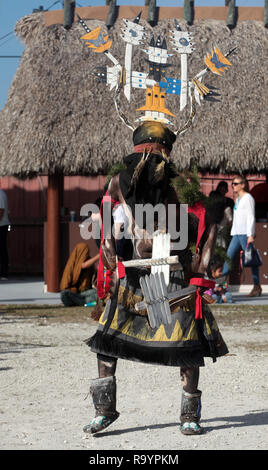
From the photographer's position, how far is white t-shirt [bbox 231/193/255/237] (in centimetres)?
1099

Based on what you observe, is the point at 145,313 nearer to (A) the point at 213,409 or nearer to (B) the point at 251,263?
(A) the point at 213,409

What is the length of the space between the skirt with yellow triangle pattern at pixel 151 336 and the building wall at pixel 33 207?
12.1 meters

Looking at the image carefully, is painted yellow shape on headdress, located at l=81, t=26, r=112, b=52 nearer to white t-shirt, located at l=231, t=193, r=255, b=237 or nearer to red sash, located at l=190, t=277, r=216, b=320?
red sash, located at l=190, t=277, r=216, b=320

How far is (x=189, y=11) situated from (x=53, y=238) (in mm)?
4192

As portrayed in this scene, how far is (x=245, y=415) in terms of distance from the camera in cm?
485

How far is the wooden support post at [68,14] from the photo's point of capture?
1306 cm

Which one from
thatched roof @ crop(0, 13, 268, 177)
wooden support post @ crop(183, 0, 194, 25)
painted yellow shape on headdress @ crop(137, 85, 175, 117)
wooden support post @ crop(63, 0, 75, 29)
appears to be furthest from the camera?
wooden support post @ crop(183, 0, 194, 25)

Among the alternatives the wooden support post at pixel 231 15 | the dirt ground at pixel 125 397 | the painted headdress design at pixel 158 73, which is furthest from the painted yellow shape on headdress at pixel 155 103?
the wooden support post at pixel 231 15

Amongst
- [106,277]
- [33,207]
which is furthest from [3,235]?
[106,277]

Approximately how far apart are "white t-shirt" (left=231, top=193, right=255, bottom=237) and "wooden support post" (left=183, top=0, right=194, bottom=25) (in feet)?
13.0

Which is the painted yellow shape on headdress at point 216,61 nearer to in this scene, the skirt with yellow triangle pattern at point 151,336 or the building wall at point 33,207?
the skirt with yellow triangle pattern at point 151,336

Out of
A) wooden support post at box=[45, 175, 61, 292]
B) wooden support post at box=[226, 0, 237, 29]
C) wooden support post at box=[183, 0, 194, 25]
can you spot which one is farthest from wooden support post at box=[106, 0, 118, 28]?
wooden support post at box=[45, 175, 61, 292]

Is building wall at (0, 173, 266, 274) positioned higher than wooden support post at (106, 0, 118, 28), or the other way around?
wooden support post at (106, 0, 118, 28)
